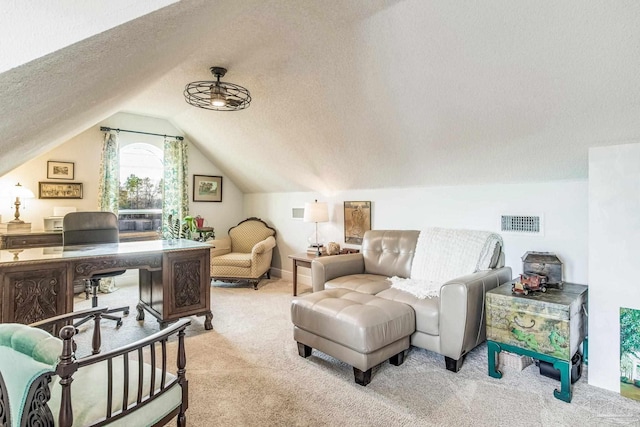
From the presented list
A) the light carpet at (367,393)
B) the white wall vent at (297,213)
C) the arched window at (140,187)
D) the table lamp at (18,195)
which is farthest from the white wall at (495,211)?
the table lamp at (18,195)

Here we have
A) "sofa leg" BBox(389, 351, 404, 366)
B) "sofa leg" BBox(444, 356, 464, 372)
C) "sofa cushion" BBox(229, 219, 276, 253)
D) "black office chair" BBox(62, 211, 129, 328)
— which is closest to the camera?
"sofa leg" BBox(444, 356, 464, 372)

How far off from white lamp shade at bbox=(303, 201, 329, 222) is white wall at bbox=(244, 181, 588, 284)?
0.24m

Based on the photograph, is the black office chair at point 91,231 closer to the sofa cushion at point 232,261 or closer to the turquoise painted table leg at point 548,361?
the sofa cushion at point 232,261

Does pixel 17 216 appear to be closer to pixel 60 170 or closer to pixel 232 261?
pixel 60 170

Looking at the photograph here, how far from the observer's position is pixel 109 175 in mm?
5047

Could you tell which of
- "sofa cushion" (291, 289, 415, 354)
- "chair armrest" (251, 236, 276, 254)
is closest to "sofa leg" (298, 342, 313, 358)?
"sofa cushion" (291, 289, 415, 354)

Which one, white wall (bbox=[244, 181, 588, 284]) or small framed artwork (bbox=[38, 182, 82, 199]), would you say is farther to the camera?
small framed artwork (bbox=[38, 182, 82, 199])

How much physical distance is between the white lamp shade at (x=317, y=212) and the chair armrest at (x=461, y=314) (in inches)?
94.3

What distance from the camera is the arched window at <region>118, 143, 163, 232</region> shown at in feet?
17.7

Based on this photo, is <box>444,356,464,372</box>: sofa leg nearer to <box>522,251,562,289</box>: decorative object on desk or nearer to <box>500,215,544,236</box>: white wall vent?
<box>522,251,562,289</box>: decorative object on desk

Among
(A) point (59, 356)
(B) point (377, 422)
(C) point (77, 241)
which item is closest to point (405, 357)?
(B) point (377, 422)

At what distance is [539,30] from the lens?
1930mm

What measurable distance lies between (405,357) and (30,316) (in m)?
2.80

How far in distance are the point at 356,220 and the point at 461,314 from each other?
233cm
